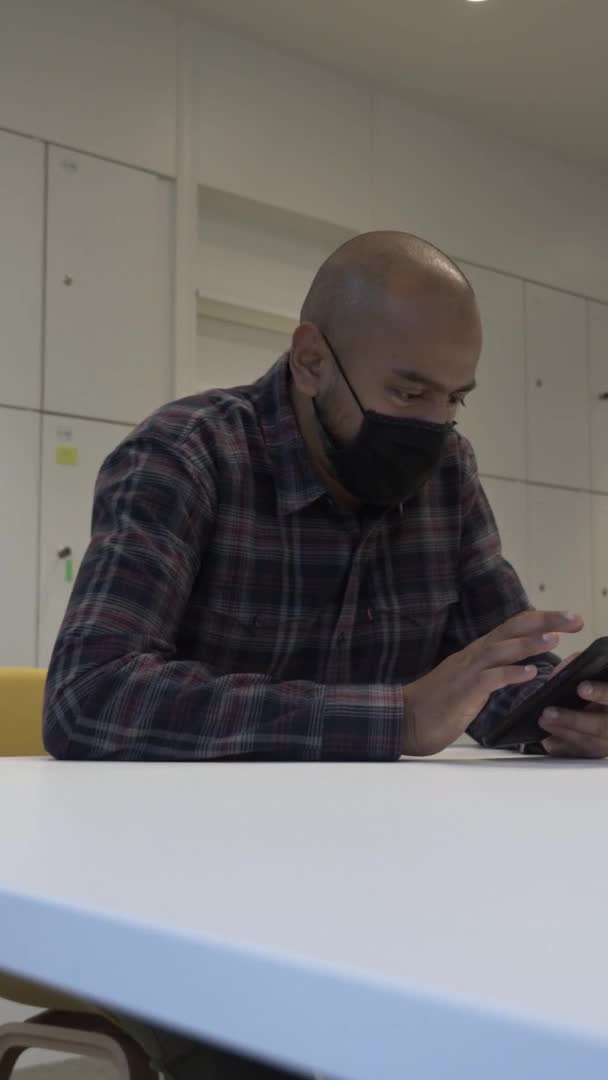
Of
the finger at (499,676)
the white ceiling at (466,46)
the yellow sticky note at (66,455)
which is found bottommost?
the finger at (499,676)

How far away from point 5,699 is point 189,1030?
1311mm

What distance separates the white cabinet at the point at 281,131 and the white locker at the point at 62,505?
1.10 metres

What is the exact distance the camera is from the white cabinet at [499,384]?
16.3 feet

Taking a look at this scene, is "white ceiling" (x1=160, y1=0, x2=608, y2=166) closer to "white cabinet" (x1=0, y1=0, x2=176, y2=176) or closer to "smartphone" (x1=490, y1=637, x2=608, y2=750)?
"white cabinet" (x1=0, y1=0, x2=176, y2=176)

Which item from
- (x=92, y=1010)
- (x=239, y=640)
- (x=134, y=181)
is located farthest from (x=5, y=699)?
(x=134, y=181)

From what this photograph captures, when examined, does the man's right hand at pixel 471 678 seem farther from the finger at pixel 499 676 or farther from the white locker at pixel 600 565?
the white locker at pixel 600 565

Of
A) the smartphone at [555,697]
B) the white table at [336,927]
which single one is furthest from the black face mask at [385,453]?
the white table at [336,927]

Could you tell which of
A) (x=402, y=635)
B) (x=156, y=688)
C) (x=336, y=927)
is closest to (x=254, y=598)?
(x=402, y=635)

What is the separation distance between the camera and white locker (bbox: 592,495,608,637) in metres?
5.39

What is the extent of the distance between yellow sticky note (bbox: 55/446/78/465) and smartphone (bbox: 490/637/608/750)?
9.01ft

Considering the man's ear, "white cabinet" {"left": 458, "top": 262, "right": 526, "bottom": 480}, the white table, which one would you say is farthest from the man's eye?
"white cabinet" {"left": 458, "top": 262, "right": 526, "bottom": 480}

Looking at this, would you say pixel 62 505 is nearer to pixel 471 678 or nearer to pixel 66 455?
pixel 66 455

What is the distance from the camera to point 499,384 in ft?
16.7

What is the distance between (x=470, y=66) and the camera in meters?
4.61
